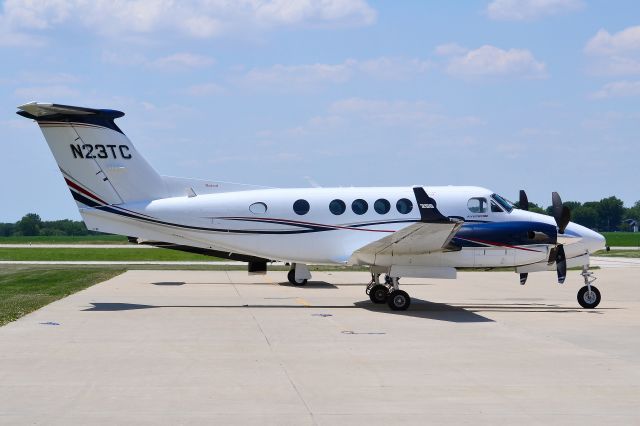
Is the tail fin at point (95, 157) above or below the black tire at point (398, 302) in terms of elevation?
above

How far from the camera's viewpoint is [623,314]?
68.3 ft

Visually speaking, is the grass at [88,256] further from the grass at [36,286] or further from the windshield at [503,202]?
the windshield at [503,202]

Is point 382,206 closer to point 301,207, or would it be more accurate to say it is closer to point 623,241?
point 301,207

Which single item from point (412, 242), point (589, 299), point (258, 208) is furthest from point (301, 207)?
point (589, 299)

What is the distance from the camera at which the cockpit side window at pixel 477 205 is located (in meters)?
22.5

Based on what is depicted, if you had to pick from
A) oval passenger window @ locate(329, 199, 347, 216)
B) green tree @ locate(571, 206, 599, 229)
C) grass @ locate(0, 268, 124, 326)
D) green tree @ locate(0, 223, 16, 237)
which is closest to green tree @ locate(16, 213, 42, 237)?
green tree @ locate(0, 223, 16, 237)

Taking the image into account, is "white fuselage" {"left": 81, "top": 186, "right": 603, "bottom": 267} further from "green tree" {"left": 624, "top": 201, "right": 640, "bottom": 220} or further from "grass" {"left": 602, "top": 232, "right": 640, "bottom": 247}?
"green tree" {"left": 624, "top": 201, "right": 640, "bottom": 220}

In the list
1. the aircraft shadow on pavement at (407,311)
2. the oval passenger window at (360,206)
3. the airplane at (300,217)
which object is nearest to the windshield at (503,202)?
the airplane at (300,217)

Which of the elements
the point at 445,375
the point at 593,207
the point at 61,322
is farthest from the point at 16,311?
the point at 593,207

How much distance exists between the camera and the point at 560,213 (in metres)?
21.6

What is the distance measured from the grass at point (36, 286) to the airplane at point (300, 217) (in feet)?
8.87

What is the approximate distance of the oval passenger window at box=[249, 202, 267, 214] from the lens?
22344 millimetres

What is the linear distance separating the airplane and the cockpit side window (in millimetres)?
25

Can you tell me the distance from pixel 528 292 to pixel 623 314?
742 cm
